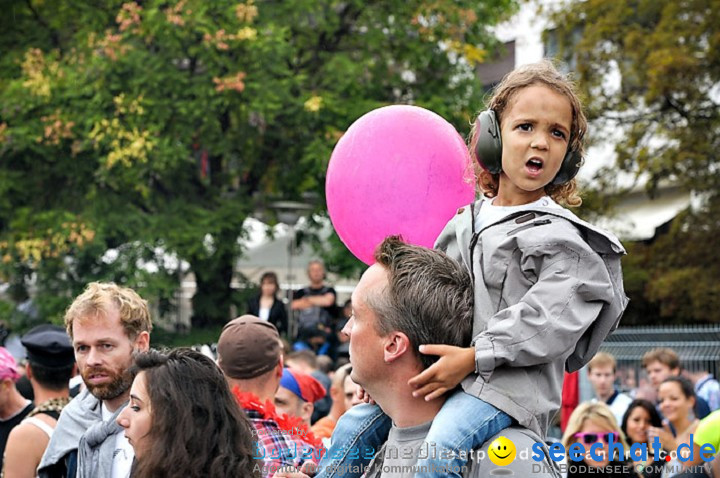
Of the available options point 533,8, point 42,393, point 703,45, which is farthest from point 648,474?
point 533,8

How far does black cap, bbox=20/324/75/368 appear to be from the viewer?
5.98 metres

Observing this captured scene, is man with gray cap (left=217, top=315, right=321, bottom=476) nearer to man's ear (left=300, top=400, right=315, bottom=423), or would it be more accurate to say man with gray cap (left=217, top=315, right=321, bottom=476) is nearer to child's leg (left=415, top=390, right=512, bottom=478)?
man's ear (left=300, top=400, right=315, bottom=423)

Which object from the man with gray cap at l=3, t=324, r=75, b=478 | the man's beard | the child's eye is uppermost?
the child's eye

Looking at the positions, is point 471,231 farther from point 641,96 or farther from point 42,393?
point 641,96

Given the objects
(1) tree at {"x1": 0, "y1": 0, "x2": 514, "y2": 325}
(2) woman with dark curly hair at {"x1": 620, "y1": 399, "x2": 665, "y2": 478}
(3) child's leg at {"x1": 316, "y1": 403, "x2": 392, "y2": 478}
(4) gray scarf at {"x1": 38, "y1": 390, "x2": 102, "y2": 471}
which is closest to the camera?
(3) child's leg at {"x1": 316, "y1": 403, "x2": 392, "y2": 478}

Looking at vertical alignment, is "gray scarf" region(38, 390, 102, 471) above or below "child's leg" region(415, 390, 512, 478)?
below

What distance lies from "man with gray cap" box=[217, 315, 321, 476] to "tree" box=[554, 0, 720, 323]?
51.1 feet

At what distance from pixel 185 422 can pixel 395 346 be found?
88 centimetres

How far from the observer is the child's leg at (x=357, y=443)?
3611 mm

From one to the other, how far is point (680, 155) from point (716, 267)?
2.05 m

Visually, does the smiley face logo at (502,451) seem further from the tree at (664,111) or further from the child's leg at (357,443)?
the tree at (664,111)

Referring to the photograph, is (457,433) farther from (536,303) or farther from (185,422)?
(185,422)

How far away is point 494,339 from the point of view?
128 inches

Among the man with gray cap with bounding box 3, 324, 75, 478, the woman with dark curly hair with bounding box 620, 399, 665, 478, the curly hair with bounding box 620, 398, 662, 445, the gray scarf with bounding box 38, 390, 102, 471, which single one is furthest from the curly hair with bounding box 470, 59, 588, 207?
the curly hair with bounding box 620, 398, 662, 445
